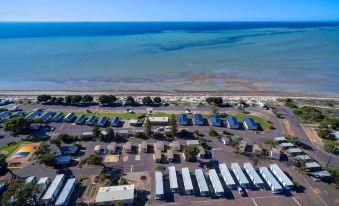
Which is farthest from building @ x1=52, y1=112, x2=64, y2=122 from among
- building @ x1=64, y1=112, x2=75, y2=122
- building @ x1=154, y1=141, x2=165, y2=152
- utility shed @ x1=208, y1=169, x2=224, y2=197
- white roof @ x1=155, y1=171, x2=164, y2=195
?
utility shed @ x1=208, y1=169, x2=224, y2=197

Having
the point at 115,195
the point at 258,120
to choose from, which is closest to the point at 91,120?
the point at 115,195

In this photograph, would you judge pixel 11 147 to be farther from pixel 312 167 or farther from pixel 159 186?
pixel 312 167

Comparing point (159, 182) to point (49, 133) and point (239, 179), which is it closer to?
point (239, 179)

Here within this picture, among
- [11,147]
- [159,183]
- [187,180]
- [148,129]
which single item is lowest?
[11,147]

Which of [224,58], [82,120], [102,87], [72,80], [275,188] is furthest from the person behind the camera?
[224,58]

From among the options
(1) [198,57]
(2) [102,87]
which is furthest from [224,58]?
(2) [102,87]

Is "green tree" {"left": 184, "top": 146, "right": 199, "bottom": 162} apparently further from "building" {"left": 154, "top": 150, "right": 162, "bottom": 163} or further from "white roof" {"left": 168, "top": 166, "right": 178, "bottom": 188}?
"building" {"left": 154, "top": 150, "right": 162, "bottom": 163}
